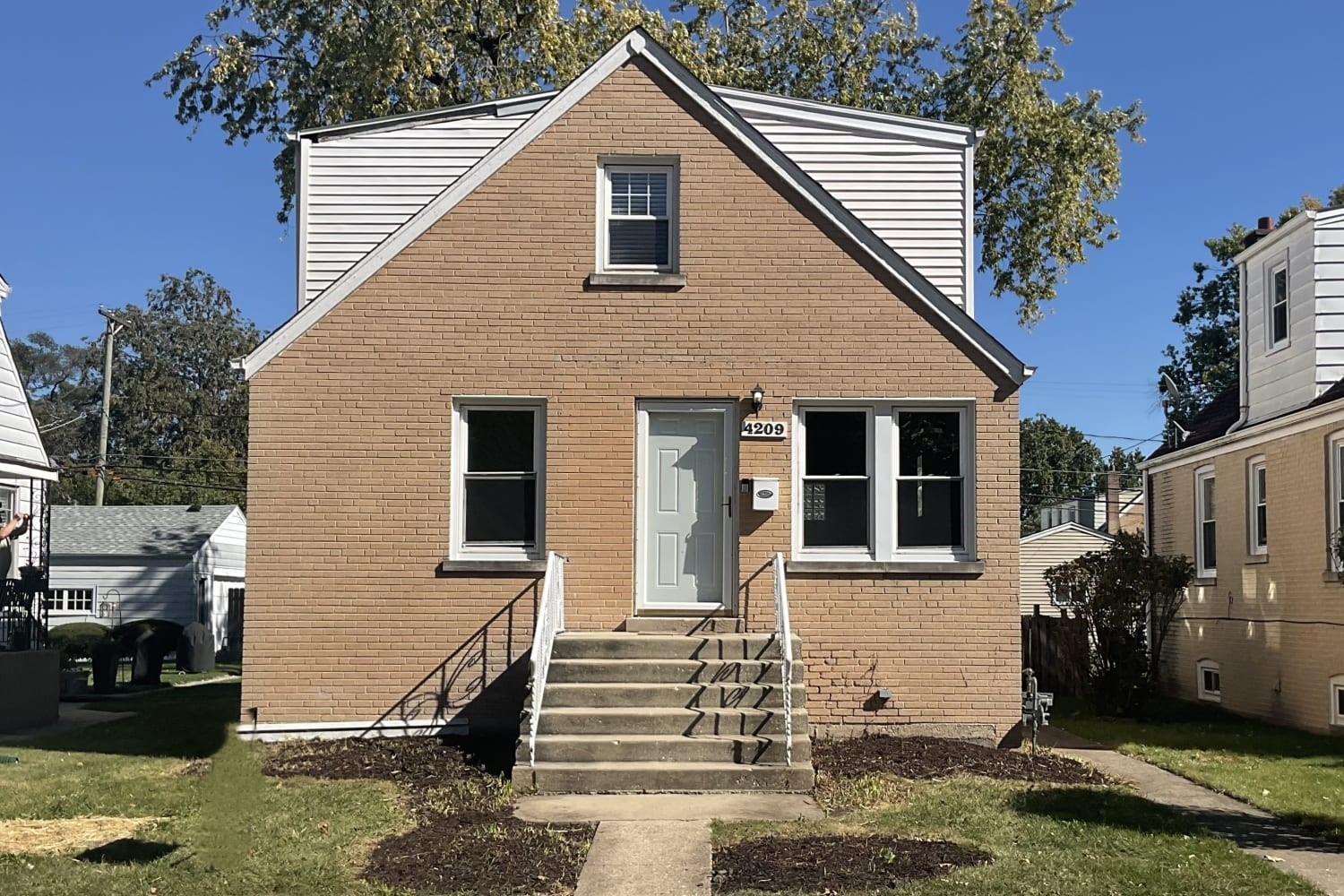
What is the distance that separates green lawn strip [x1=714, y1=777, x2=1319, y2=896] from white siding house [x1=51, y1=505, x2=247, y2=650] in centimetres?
2700

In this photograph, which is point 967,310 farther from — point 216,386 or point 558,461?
point 216,386

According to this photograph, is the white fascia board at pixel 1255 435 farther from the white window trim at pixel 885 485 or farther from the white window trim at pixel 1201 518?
the white window trim at pixel 885 485

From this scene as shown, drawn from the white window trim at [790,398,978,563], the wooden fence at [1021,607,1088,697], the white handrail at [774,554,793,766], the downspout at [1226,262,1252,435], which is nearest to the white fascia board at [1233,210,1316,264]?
the downspout at [1226,262,1252,435]

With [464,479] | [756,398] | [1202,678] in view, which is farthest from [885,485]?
[1202,678]

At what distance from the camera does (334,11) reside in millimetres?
23953

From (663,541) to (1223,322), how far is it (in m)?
33.4

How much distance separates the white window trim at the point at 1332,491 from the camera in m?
14.7

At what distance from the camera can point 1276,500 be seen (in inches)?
647

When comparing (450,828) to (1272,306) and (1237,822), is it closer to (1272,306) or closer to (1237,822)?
(1237,822)

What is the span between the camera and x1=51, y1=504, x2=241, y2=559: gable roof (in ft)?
110

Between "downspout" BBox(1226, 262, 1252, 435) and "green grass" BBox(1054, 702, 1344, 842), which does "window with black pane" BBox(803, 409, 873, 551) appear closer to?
"green grass" BBox(1054, 702, 1344, 842)

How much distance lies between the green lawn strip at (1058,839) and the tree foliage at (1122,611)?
7239 mm

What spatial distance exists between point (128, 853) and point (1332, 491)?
42.6 feet

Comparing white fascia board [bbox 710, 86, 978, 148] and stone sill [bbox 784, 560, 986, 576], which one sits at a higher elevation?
white fascia board [bbox 710, 86, 978, 148]
